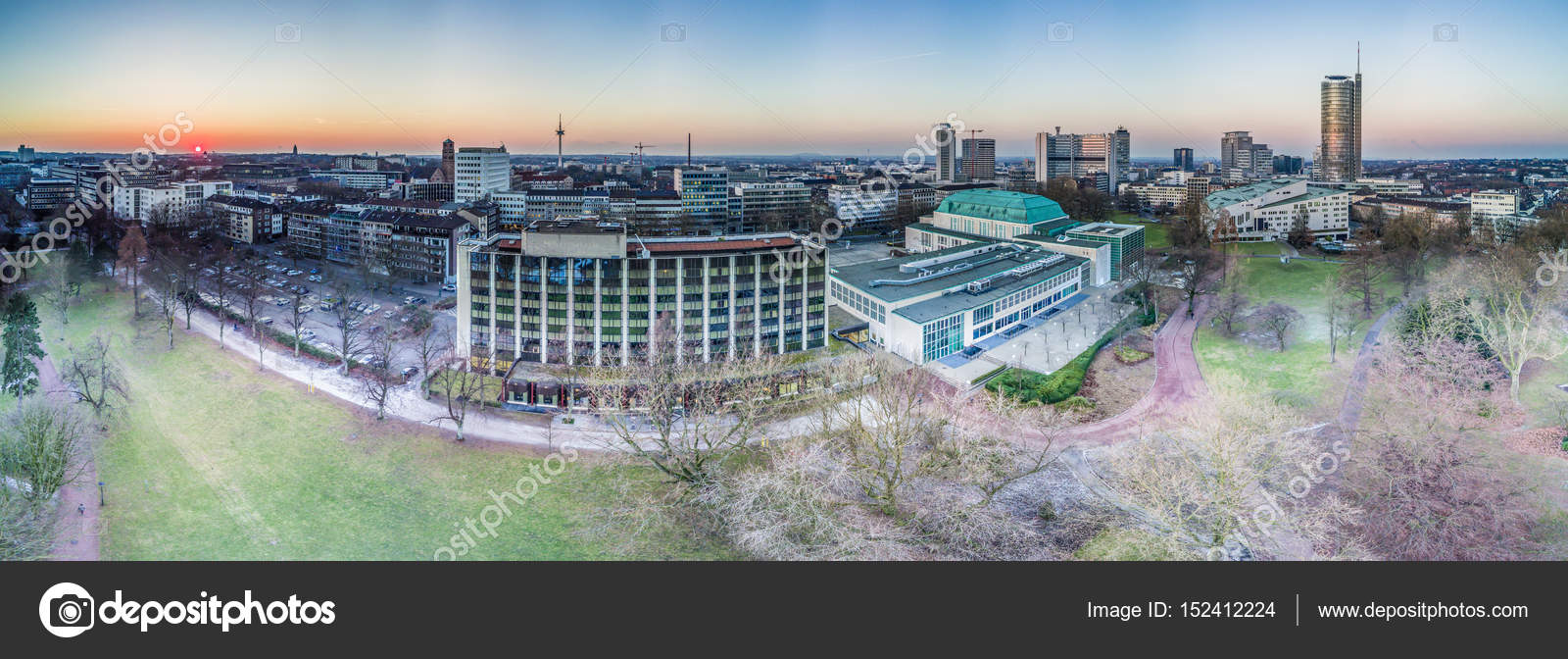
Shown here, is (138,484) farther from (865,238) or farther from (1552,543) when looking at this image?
(865,238)

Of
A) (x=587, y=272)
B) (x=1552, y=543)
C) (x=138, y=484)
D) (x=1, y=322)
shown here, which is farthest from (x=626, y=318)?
(x=1552, y=543)

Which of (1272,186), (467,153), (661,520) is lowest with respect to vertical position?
(661,520)

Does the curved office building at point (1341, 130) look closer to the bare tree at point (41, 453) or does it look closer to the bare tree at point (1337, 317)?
the bare tree at point (1337, 317)

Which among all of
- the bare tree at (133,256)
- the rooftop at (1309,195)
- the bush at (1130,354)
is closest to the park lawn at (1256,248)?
the rooftop at (1309,195)

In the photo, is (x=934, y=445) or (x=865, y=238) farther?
(x=865, y=238)

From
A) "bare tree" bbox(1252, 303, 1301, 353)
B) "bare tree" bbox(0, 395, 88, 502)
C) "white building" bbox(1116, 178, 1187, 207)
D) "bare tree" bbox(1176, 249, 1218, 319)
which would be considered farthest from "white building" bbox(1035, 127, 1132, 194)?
"bare tree" bbox(0, 395, 88, 502)

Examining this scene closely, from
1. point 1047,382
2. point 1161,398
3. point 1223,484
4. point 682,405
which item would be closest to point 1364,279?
point 1161,398
